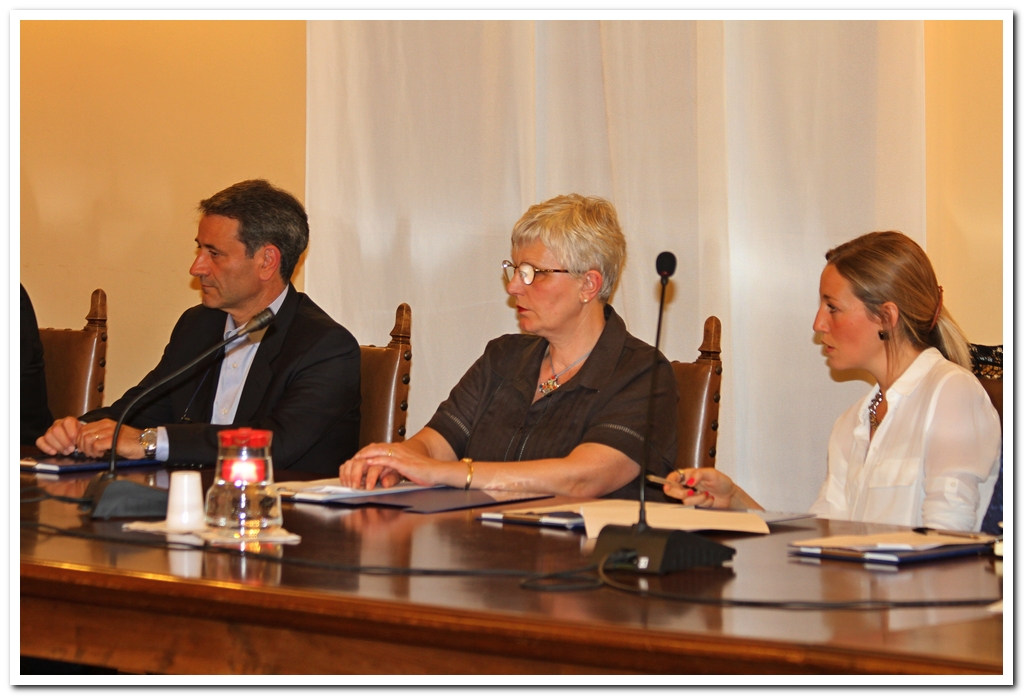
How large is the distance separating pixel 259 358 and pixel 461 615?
6.70ft

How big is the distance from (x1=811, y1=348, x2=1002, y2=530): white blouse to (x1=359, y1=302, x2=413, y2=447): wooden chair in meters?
1.19

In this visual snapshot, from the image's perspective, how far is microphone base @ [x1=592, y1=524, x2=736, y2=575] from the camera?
1.44 m

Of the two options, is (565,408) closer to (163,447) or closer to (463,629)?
(163,447)

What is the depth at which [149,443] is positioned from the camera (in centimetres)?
269

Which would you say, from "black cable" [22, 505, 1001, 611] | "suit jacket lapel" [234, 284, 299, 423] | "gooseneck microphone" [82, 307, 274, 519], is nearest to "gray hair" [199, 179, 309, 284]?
"suit jacket lapel" [234, 284, 299, 423]

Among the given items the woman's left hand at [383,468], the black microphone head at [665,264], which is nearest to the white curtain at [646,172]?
the woman's left hand at [383,468]

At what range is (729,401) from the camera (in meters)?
3.27

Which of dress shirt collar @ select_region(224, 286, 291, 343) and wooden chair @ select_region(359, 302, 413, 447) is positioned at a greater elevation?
dress shirt collar @ select_region(224, 286, 291, 343)

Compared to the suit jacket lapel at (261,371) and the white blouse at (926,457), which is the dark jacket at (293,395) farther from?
the white blouse at (926,457)

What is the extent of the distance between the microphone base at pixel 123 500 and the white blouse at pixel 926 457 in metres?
1.41

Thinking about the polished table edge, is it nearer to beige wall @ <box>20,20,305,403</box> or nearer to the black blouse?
the black blouse
